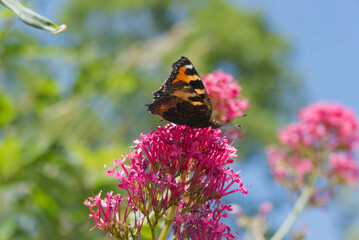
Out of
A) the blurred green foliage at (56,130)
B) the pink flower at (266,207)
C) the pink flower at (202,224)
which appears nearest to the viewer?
the pink flower at (202,224)

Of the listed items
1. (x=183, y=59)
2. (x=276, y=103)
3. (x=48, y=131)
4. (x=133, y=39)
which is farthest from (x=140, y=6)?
(x=183, y=59)

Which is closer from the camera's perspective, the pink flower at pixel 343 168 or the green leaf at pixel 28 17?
the green leaf at pixel 28 17

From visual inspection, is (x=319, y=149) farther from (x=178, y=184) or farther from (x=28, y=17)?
(x=28, y=17)

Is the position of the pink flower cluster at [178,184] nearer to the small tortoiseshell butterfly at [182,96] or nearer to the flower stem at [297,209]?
the small tortoiseshell butterfly at [182,96]

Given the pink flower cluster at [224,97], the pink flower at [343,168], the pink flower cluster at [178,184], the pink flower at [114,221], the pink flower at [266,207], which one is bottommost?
the pink flower at [114,221]

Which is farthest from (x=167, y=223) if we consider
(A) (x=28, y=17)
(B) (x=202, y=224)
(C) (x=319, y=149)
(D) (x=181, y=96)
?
(C) (x=319, y=149)

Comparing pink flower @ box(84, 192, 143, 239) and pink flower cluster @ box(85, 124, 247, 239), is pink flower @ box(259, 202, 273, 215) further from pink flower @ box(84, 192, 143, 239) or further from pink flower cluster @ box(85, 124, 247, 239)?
pink flower @ box(84, 192, 143, 239)

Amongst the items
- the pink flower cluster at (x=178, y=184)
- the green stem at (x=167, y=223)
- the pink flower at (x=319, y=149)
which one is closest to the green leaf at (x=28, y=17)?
the pink flower cluster at (x=178, y=184)
